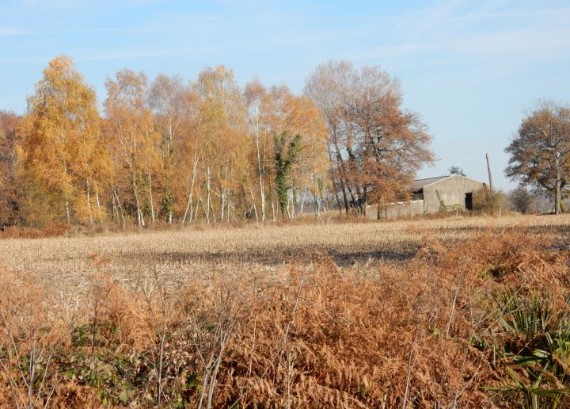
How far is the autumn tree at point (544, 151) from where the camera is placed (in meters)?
59.1

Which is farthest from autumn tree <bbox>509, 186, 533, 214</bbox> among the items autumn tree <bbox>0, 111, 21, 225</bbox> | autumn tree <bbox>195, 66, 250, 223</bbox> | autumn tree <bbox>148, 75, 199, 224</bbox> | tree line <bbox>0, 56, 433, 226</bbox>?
autumn tree <bbox>0, 111, 21, 225</bbox>

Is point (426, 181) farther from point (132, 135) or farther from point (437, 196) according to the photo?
point (132, 135)

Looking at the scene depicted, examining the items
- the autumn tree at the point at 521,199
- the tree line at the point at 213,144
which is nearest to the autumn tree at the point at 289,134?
the tree line at the point at 213,144

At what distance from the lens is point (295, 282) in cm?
598

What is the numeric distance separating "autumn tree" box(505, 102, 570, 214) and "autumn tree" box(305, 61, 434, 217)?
1570cm

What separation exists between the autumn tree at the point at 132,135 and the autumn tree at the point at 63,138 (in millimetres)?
3482

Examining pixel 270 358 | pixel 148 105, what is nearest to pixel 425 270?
pixel 270 358

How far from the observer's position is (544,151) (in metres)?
60.6

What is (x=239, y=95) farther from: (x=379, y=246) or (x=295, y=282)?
(x=295, y=282)

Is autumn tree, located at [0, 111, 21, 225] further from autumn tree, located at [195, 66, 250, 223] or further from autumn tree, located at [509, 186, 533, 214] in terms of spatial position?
autumn tree, located at [509, 186, 533, 214]

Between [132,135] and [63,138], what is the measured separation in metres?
6.04

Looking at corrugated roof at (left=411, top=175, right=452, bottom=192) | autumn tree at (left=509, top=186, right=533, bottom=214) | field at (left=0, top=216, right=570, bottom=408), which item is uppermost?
corrugated roof at (left=411, top=175, right=452, bottom=192)

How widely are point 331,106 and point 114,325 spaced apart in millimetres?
50163

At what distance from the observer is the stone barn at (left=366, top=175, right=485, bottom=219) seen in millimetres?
56594
